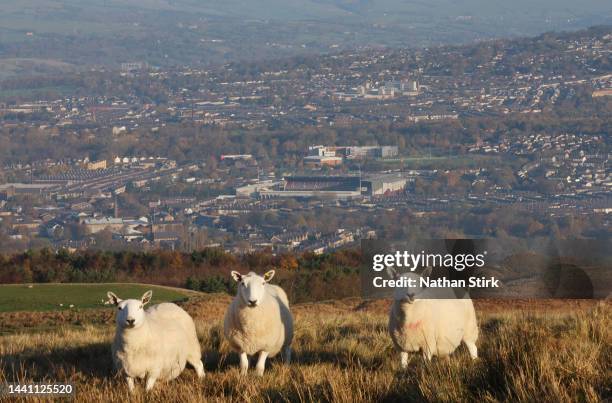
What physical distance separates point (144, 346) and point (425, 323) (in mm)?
1968

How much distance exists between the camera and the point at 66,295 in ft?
60.5

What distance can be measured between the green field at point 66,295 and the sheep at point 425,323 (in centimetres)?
833

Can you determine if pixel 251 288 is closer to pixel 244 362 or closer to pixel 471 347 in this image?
pixel 244 362

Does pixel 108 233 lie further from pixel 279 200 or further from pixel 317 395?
pixel 317 395

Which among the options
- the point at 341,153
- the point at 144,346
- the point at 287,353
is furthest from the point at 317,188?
the point at 144,346

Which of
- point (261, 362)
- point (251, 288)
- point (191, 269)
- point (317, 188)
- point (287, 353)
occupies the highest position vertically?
point (251, 288)

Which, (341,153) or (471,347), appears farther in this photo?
(341,153)

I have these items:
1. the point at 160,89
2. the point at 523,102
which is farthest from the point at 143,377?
the point at 160,89

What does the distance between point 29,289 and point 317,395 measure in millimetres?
12142

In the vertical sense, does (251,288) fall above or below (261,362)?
above

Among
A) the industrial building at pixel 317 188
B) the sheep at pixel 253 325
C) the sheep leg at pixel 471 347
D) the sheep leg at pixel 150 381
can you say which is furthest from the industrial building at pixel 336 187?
the sheep leg at pixel 150 381

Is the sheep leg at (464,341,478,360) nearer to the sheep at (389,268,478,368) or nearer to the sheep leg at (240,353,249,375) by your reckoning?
A: the sheep at (389,268,478,368)

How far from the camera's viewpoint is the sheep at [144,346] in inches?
339

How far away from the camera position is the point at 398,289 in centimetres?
899
